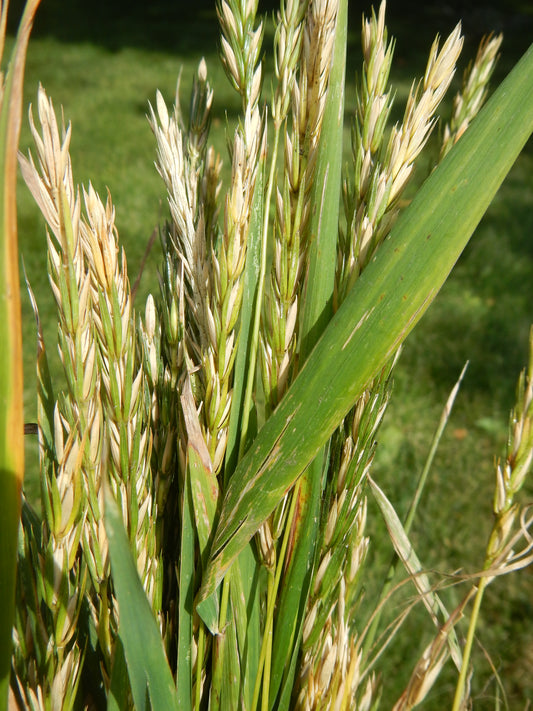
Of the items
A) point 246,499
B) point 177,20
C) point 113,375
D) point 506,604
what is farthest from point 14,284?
point 177,20

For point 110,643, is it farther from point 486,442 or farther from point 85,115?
point 85,115

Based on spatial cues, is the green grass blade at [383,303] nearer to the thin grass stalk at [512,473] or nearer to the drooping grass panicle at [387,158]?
the drooping grass panicle at [387,158]

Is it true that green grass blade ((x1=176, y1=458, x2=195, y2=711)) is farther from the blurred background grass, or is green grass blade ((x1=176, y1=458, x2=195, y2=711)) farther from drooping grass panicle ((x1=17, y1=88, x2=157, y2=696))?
the blurred background grass

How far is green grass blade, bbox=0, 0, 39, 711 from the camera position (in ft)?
1.38

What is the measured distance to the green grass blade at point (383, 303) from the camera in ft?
1.74

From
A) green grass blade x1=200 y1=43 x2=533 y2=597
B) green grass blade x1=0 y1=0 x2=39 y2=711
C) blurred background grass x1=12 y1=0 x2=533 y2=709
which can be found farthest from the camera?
blurred background grass x1=12 y1=0 x2=533 y2=709

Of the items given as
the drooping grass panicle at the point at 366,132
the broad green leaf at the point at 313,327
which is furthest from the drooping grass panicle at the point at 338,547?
the drooping grass panicle at the point at 366,132

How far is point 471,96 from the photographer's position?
2.09ft

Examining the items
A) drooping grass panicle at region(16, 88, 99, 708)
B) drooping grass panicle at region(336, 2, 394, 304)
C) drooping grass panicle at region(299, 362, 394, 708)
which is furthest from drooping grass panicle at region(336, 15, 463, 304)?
drooping grass panicle at region(16, 88, 99, 708)

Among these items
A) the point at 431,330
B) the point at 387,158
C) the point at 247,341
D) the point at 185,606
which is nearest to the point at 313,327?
the point at 247,341

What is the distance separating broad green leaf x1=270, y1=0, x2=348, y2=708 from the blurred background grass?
136 mm

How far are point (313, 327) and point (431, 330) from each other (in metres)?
2.37

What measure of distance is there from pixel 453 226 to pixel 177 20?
866cm

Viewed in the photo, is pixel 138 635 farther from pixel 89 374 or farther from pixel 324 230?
pixel 324 230
